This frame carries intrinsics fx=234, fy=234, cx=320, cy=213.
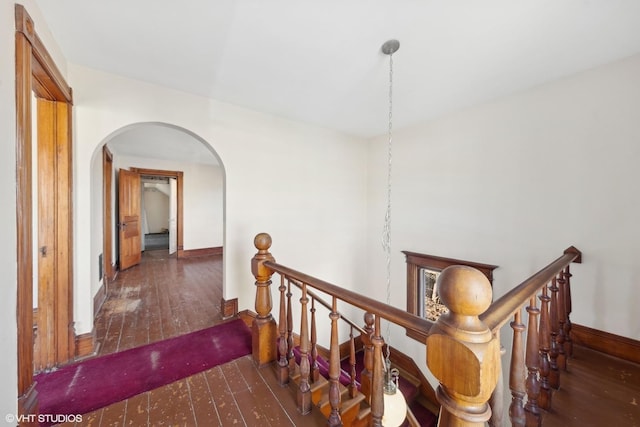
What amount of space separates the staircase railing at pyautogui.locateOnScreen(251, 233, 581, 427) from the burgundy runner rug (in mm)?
441

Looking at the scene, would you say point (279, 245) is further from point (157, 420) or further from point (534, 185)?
point (534, 185)

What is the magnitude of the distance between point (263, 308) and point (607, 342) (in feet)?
8.97

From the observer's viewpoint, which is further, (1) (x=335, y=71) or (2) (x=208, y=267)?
(2) (x=208, y=267)

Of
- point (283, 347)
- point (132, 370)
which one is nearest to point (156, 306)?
point (132, 370)

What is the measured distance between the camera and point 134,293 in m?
3.21

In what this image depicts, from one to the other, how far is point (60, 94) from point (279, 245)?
2.32 metres

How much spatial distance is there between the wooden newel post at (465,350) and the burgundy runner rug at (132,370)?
171cm

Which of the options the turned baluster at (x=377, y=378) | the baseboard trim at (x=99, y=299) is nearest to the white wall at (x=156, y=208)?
the baseboard trim at (x=99, y=299)

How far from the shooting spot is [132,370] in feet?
5.51

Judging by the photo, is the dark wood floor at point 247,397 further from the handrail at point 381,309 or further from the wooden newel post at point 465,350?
the wooden newel post at point 465,350

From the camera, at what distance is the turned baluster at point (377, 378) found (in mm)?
887

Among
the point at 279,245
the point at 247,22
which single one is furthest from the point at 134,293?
the point at 247,22

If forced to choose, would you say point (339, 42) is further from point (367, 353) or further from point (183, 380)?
point (183, 380)
